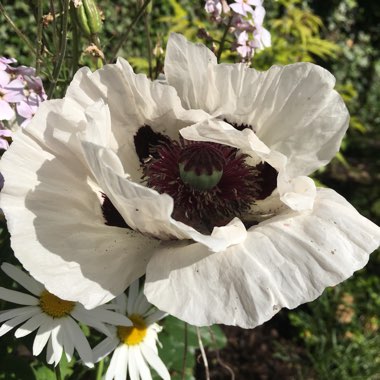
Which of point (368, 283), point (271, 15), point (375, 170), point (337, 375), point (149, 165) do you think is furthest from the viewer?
point (375, 170)

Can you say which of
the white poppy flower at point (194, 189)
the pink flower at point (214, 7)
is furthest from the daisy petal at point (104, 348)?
the pink flower at point (214, 7)

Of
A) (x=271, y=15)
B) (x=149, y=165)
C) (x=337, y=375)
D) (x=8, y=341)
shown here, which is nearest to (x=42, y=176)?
(x=149, y=165)

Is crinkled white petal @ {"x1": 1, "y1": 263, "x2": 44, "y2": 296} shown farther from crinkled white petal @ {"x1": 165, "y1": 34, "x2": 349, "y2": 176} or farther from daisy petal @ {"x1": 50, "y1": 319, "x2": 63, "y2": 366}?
crinkled white petal @ {"x1": 165, "y1": 34, "x2": 349, "y2": 176}

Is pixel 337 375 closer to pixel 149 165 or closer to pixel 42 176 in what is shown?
pixel 149 165

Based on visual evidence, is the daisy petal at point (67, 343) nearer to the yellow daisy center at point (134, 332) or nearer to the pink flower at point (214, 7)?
the yellow daisy center at point (134, 332)

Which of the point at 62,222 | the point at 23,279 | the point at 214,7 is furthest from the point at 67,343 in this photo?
the point at 214,7

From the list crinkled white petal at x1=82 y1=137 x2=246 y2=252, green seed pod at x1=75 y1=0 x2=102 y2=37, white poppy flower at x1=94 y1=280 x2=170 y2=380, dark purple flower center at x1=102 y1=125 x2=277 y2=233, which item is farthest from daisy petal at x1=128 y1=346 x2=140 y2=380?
green seed pod at x1=75 y1=0 x2=102 y2=37

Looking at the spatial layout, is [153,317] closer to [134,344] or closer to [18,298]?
[134,344]
